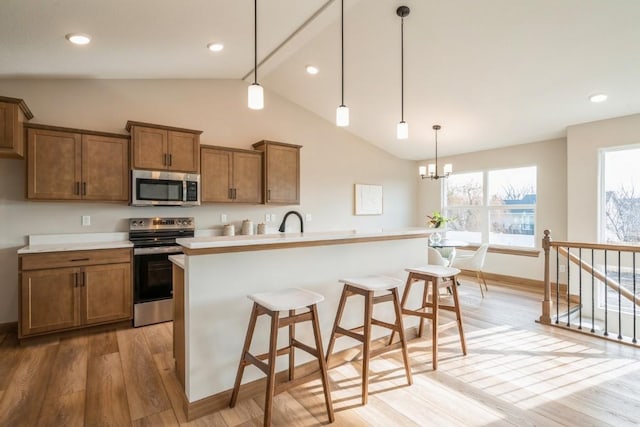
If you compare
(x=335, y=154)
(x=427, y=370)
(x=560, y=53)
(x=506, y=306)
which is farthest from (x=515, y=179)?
(x=427, y=370)

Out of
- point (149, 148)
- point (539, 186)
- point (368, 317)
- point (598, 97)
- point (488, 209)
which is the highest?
point (598, 97)

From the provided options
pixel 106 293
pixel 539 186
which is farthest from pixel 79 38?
pixel 539 186

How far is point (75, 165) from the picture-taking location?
3273 millimetres

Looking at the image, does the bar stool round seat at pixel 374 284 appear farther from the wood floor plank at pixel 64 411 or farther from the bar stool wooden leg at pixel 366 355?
the wood floor plank at pixel 64 411

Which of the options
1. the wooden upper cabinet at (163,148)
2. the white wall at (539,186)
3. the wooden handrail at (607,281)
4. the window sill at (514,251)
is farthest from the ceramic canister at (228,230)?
the white wall at (539,186)

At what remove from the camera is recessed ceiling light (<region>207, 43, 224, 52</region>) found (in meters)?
3.25

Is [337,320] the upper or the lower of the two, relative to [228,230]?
lower

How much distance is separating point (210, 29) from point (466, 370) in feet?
11.9

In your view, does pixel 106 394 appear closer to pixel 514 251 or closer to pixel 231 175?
pixel 231 175

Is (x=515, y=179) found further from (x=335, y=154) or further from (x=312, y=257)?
(x=312, y=257)

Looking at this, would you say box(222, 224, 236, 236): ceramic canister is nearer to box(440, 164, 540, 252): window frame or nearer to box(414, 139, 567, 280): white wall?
box(440, 164, 540, 252): window frame

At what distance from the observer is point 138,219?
3.79 meters

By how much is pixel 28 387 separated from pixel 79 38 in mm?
2678

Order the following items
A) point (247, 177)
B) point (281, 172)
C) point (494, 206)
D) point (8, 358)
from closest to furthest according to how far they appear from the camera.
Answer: point (8, 358) → point (247, 177) → point (281, 172) → point (494, 206)
